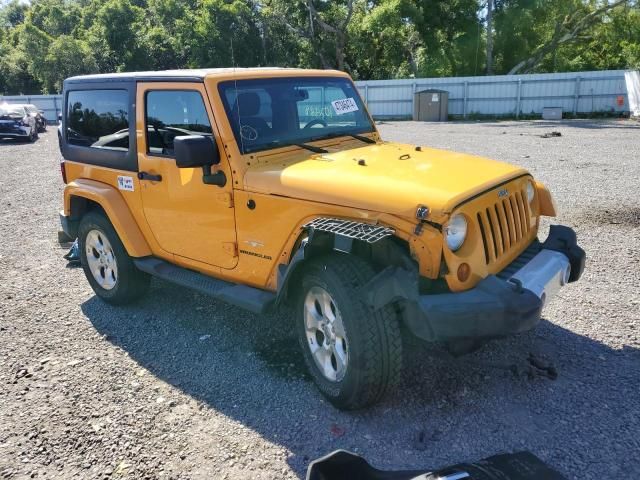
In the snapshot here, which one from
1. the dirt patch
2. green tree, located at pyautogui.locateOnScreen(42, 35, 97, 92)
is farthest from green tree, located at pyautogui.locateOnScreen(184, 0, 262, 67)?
the dirt patch

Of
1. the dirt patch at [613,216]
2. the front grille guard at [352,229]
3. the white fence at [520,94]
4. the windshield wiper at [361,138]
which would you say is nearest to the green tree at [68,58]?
the white fence at [520,94]

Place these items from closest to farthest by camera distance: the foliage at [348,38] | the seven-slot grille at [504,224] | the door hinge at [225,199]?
1. the seven-slot grille at [504,224]
2. the door hinge at [225,199]
3. the foliage at [348,38]

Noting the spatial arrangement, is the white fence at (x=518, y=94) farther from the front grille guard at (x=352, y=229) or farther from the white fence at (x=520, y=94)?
the front grille guard at (x=352, y=229)

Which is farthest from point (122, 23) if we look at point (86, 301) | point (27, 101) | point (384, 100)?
point (86, 301)

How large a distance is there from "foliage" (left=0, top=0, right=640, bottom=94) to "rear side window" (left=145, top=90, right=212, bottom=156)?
24.3m

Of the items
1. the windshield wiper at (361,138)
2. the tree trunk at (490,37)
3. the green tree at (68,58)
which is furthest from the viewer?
the green tree at (68,58)

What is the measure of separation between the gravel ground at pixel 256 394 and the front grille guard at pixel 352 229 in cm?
115

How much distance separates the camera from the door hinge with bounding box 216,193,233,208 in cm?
382

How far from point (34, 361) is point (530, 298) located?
358cm

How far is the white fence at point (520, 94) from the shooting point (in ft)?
76.1

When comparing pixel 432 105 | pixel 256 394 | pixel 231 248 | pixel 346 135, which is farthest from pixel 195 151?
pixel 432 105

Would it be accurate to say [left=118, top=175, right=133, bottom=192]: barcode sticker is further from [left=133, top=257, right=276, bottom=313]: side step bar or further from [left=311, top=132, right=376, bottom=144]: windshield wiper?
[left=311, top=132, right=376, bottom=144]: windshield wiper

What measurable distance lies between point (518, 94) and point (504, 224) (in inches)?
933

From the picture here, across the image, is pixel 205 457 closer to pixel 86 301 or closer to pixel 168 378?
pixel 168 378
